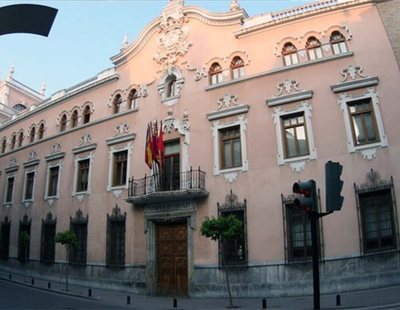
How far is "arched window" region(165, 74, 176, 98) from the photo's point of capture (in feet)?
66.8

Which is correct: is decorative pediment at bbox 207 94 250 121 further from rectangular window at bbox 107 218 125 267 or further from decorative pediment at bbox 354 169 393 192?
rectangular window at bbox 107 218 125 267

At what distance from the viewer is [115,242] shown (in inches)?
779

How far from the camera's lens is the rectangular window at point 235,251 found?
52.7 feet

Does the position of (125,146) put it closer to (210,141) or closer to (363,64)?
(210,141)

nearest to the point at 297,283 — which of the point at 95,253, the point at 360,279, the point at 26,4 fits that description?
the point at 360,279

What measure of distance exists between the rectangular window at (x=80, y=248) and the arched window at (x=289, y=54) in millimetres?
13867

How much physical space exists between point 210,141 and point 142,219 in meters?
5.23

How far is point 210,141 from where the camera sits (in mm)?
18094

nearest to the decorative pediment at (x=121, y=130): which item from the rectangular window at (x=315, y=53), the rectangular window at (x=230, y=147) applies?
the rectangular window at (x=230, y=147)

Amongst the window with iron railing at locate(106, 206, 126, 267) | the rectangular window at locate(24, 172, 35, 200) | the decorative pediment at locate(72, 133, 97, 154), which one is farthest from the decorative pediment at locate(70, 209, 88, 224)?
the rectangular window at locate(24, 172, 35, 200)

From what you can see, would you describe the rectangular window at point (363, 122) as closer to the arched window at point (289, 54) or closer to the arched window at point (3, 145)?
the arched window at point (289, 54)

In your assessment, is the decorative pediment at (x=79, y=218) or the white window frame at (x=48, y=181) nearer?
the decorative pediment at (x=79, y=218)

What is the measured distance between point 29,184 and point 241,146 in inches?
643

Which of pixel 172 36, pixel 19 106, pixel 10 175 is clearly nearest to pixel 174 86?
A: pixel 172 36
